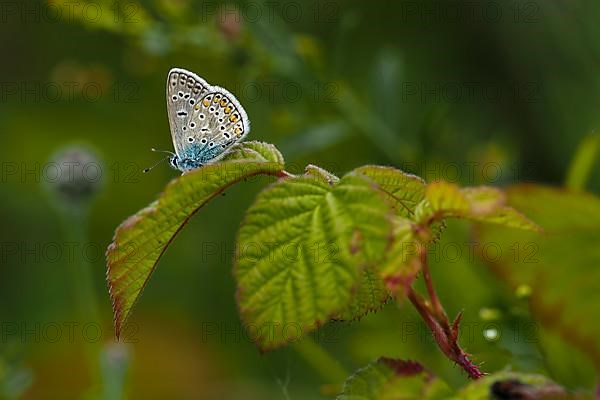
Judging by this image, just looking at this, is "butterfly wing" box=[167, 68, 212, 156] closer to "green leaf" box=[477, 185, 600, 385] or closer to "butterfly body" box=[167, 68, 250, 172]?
"butterfly body" box=[167, 68, 250, 172]

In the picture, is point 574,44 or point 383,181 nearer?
point 383,181

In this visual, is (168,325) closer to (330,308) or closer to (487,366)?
(487,366)

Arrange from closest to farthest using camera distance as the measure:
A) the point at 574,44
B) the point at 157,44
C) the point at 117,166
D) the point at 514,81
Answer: the point at 157,44 < the point at 574,44 < the point at 514,81 < the point at 117,166

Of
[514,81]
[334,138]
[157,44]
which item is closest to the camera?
[157,44]

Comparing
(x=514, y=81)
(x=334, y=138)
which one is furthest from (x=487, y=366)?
(x=514, y=81)

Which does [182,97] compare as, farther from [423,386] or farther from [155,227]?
[423,386]

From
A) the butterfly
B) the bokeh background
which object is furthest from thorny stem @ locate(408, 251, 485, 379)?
the bokeh background

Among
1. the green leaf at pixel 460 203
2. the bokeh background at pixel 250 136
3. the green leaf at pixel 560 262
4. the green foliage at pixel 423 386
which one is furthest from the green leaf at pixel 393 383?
the bokeh background at pixel 250 136

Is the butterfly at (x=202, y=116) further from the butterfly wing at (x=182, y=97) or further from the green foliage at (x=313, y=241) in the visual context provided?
the green foliage at (x=313, y=241)
